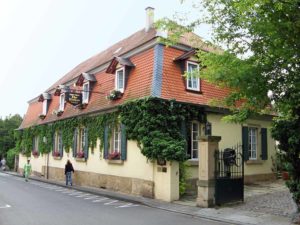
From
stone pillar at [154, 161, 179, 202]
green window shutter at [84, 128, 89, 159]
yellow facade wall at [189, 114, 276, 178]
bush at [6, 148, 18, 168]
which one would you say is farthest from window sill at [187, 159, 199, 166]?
bush at [6, 148, 18, 168]

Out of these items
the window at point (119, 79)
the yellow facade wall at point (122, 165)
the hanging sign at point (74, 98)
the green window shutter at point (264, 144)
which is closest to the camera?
the yellow facade wall at point (122, 165)

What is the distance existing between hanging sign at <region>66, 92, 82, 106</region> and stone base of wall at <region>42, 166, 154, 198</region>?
4.19m

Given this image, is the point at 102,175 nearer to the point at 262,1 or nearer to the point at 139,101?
the point at 139,101

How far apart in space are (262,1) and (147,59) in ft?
30.8

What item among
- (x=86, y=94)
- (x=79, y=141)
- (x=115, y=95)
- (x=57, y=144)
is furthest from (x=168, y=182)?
(x=57, y=144)

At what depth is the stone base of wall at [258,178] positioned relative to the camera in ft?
65.2

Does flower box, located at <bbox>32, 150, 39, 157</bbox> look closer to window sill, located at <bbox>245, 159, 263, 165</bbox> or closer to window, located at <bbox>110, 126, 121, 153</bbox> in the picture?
window, located at <bbox>110, 126, 121, 153</bbox>

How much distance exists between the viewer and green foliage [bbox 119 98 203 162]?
50.1ft

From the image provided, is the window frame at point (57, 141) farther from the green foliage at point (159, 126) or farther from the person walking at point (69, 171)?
the green foliage at point (159, 126)

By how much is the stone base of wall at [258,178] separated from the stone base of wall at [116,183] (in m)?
6.00

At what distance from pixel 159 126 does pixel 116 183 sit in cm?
454

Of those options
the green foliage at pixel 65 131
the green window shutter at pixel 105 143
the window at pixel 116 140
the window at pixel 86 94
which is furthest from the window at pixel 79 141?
the window at pixel 116 140

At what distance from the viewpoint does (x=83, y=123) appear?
22.8 metres

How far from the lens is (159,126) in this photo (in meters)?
16.1
